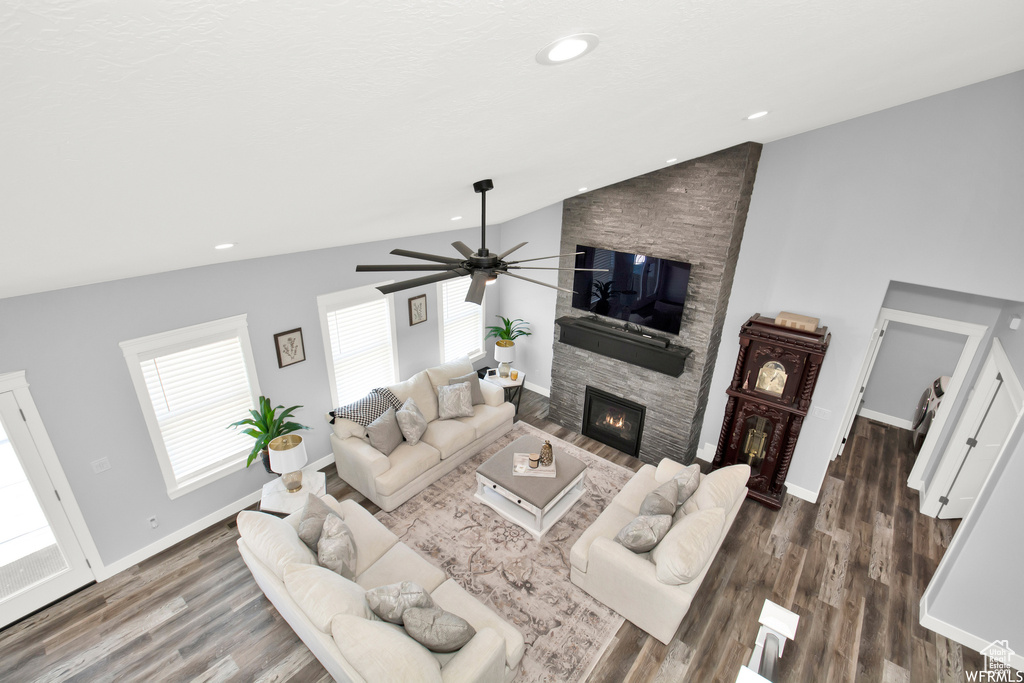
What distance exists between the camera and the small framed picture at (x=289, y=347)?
4.21m

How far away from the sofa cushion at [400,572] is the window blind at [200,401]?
1.90 metres

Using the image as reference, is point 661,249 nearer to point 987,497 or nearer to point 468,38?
point 987,497

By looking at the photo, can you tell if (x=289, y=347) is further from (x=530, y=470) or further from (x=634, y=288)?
(x=634, y=288)

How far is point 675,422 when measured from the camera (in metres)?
4.98

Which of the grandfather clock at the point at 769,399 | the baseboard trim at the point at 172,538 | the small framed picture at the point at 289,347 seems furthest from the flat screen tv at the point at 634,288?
the baseboard trim at the point at 172,538

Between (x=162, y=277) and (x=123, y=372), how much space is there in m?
0.77

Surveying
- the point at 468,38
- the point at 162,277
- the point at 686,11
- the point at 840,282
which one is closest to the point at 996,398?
the point at 840,282

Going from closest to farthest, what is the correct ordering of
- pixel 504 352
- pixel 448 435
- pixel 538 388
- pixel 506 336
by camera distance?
pixel 448 435 < pixel 504 352 < pixel 506 336 < pixel 538 388

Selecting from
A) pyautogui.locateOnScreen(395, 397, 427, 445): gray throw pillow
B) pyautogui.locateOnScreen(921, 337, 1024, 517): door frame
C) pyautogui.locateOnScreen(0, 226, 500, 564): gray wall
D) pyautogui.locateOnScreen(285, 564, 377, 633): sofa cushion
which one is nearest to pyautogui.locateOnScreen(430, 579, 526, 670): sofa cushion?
pyautogui.locateOnScreen(285, 564, 377, 633): sofa cushion

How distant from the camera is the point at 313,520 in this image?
3.17 meters

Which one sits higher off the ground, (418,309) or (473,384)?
(418,309)

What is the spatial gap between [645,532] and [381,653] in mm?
1892
